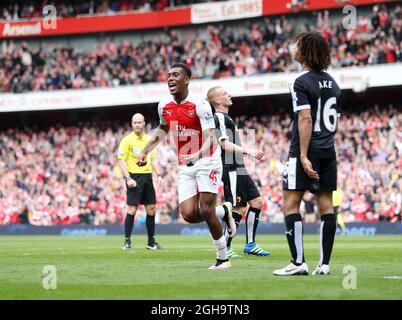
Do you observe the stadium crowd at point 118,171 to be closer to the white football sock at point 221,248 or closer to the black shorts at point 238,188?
the black shorts at point 238,188

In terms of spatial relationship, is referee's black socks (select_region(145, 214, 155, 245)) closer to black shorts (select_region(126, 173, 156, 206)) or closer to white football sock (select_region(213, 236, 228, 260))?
black shorts (select_region(126, 173, 156, 206))

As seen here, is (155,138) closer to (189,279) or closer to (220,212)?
(220,212)

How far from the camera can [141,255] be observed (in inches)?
578

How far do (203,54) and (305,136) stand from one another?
2933 centimetres

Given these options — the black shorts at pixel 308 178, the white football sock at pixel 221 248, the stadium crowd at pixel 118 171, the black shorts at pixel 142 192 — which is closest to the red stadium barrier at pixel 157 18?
the stadium crowd at pixel 118 171

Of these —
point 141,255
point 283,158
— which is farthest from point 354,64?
point 141,255

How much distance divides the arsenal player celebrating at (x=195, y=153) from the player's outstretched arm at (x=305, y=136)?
1.93 m

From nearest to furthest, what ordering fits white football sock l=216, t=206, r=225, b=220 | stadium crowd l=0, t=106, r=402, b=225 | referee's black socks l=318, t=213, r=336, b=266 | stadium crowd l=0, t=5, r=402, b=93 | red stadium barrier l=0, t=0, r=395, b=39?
1. referee's black socks l=318, t=213, r=336, b=266
2. white football sock l=216, t=206, r=225, b=220
3. stadium crowd l=0, t=106, r=402, b=225
4. stadium crowd l=0, t=5, r=402, b=93
5. red stadium barrier l=0, t=0, r=395, b=39

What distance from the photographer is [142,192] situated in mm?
17500

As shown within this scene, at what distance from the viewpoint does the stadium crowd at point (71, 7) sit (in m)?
43.9

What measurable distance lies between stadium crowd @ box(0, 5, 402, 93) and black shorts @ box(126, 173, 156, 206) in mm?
17107

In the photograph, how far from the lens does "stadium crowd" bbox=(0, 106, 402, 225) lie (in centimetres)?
2911

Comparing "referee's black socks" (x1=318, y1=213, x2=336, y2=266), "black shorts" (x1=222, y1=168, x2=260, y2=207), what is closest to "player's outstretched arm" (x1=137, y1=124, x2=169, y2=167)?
"black shorts" (x1=222, y1=168, x2=260, y2=207)
